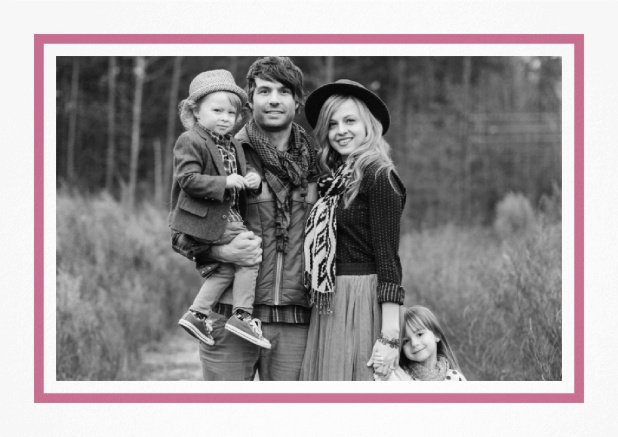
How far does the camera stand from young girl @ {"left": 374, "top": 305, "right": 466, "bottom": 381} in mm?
3398

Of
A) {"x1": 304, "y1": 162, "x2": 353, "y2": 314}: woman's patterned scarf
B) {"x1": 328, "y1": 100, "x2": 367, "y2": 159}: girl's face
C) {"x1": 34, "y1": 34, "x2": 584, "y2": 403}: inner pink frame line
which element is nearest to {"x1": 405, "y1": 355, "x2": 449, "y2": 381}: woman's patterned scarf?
{"x1": 34, "y1": 34, "x2": 584, "y2": 403}: inner pink frame line

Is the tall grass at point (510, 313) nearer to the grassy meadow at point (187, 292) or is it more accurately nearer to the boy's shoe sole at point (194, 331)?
the grassy meadow at point (187, 292)

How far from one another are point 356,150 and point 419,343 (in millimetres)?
948

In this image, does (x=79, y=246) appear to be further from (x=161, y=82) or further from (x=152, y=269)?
(x=161, y=82)

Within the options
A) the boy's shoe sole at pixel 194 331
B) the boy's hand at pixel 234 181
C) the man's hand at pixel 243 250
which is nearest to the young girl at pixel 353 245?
the man's hand at pixel 243 250

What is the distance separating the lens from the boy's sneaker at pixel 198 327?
10.5 feet

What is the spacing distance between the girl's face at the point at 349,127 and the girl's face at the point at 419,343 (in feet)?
2.90

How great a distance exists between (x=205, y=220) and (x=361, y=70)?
15.4 meters

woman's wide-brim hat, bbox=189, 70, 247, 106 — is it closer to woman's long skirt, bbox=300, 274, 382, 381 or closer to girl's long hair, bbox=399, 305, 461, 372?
woman's long skirt, bbox=300, 274, 382, 381

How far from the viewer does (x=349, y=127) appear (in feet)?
10.4

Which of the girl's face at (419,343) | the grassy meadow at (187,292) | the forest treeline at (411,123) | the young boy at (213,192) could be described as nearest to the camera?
the young boy at (213,192)

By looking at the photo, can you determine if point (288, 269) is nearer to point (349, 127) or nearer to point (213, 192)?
point (213, 192)

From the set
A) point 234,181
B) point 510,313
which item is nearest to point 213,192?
point 234,181
